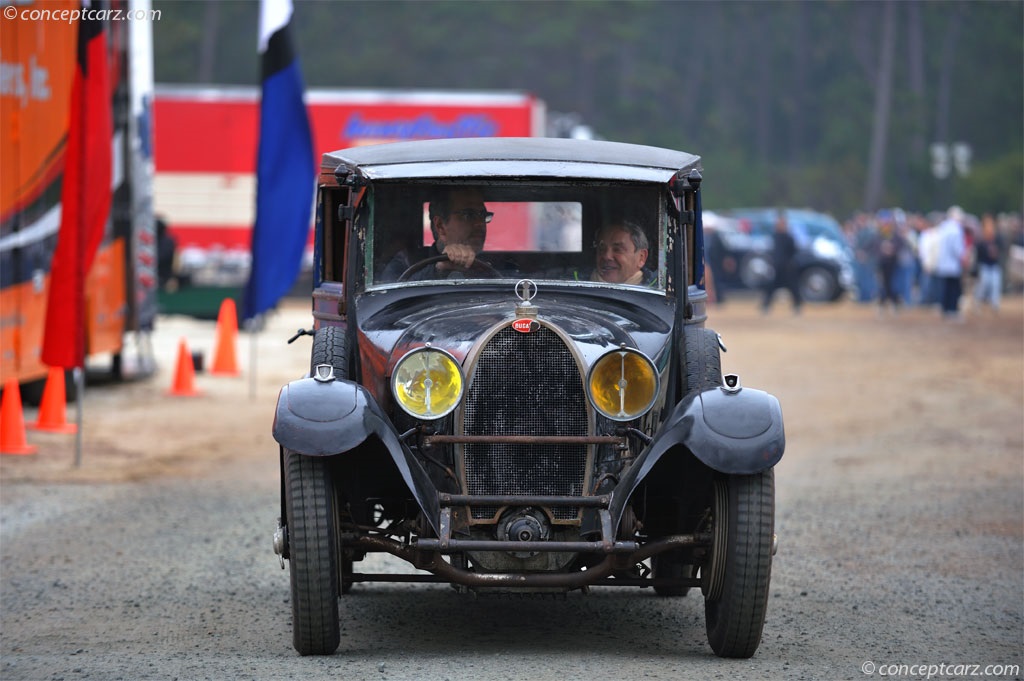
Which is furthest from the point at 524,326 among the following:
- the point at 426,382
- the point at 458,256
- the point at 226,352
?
the point at 226,352

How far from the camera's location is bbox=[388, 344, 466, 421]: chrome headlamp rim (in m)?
5.91

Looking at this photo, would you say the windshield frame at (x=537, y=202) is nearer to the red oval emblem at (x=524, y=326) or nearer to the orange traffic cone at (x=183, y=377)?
the red oval emblem at (x=524, y=326)

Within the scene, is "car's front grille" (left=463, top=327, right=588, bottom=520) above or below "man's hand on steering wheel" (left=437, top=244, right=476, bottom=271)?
below

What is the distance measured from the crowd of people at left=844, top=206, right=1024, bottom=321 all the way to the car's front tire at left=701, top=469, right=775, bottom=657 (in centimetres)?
2187

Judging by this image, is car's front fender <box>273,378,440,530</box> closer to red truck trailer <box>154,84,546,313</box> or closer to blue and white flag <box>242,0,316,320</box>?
blue and white flag <box>242,0,316,320</box>

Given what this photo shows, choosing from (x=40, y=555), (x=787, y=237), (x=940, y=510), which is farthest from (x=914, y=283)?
(x=40, y=555)

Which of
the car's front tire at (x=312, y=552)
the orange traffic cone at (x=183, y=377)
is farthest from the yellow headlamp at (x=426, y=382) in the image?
the orange traffic cone at (x=183, y=377)

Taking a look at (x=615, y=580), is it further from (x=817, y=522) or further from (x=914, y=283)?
(x=914, y=283)

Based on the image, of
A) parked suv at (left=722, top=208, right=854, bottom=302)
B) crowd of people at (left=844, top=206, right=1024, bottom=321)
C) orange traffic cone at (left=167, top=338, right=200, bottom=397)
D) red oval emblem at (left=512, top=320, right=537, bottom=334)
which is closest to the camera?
red oval emblem at (left=512, top=320, right=537, bottom=334)

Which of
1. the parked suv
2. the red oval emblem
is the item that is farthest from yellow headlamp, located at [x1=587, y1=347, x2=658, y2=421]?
the parked suv

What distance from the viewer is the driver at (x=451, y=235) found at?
6832 millimetres

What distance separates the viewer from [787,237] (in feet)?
99.5

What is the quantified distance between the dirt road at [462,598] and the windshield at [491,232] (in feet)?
5.02
